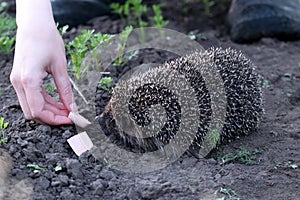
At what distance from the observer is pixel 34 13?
3.65 m

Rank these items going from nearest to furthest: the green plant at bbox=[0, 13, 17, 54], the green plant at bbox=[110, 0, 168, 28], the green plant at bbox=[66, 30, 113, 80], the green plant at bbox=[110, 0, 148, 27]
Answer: the green plant at bbox=[66, 30, 113, 80], the green plant at bbox=[0, 13, 17, 54], the green plant at bbox=[110, 0, 168, 28], the green plant at bbox=[110, 0, 148, 27]

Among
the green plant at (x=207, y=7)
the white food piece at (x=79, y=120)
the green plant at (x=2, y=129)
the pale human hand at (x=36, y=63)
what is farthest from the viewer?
the green plant at (x=207, y=7)

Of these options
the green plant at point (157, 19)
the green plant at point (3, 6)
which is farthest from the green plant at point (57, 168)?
the green plant at point (3, 6)

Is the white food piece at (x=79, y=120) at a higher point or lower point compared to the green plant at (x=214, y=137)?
higher

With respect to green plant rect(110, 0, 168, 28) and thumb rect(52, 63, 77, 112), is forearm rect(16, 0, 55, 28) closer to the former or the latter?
thumb rect(52, 63, 77, 112)

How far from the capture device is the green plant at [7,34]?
5.32m

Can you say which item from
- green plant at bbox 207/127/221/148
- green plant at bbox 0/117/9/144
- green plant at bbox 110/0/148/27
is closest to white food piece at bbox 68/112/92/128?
green plant at bbox 0/117/9/144

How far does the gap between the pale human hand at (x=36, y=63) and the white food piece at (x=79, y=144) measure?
32cm

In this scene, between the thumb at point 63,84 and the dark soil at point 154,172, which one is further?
the thumb at point 63,84

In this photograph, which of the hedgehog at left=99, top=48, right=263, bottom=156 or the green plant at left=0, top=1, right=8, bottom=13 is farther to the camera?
the green plant at left=0, top=1, right=8, bottom=13

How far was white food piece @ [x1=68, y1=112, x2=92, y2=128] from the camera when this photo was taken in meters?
4.02

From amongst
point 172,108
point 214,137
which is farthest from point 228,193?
point 172,108

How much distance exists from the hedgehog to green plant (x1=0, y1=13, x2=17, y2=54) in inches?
63.4

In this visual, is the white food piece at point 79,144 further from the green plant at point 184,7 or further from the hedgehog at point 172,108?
the green plant at point 184,7
